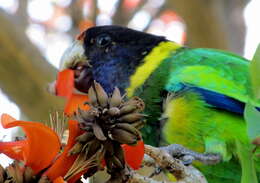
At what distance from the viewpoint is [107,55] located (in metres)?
2.02

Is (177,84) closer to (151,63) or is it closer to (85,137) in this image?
(151,63)

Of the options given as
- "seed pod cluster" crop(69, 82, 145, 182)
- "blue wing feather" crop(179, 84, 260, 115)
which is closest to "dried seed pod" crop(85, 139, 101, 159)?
"seed pod cluster" crop(69, 82, 145, 182)

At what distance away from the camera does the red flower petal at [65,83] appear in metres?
1.91

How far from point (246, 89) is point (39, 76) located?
0.99 metres

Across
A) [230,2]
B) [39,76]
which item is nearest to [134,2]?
[230,2]

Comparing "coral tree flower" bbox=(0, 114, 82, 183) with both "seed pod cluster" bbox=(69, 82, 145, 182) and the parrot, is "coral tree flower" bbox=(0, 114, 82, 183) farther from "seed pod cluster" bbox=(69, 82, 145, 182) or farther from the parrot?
the parrot

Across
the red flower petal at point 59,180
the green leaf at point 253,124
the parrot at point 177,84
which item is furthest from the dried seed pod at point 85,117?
the parrot at point 177,84

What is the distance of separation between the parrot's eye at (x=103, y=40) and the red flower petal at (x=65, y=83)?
0.15 m

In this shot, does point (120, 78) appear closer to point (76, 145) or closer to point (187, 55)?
point (187, 55)

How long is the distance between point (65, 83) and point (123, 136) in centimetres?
114

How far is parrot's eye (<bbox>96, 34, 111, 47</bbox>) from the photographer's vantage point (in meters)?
2.03

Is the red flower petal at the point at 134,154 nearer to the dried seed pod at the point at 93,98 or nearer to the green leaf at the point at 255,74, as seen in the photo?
the dried seed pod at the point at 93,98

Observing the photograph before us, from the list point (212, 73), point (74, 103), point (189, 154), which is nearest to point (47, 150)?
point (189, 154)

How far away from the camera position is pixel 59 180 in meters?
0.86
